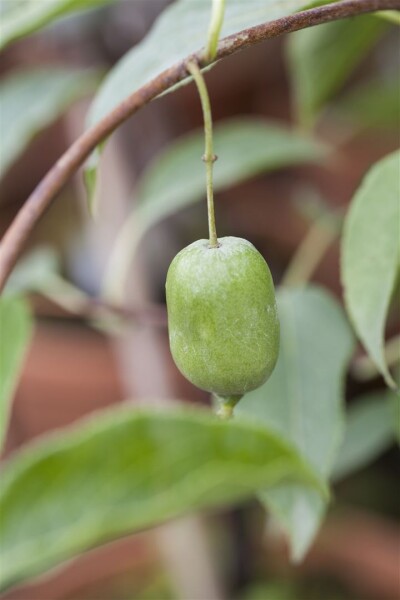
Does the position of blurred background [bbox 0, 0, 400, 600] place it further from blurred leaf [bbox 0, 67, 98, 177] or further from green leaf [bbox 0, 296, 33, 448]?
green leaf [bbox 0, 296, 33, 448]

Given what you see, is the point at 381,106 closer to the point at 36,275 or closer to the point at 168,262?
the point at 36,275

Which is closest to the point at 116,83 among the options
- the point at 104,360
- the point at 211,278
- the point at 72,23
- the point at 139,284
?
the point at 211,278

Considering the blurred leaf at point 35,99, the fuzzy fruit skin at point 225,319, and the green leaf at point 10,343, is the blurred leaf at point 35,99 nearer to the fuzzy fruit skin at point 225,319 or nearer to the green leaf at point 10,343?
the green leaf at point 10,343

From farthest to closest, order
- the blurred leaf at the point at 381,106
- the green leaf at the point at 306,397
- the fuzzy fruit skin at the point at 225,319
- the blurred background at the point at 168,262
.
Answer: the blurred background at the point at 168,262 < the blurred leaf at the point at 381,106 < the green leaf at the point at 306,397 < the fuzzy fruit skin at the point at 225,319

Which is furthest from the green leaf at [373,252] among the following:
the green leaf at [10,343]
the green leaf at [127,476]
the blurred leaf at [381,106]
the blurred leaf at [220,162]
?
the blurred leaf at [381,106]

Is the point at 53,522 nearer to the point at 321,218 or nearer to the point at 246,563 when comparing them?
the point at 321,218

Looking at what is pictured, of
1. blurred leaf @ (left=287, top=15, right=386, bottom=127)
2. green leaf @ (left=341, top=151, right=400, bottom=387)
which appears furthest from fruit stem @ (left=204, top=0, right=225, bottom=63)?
blurred leaf @ (left=287, top=15, right=386, bottom=127)
